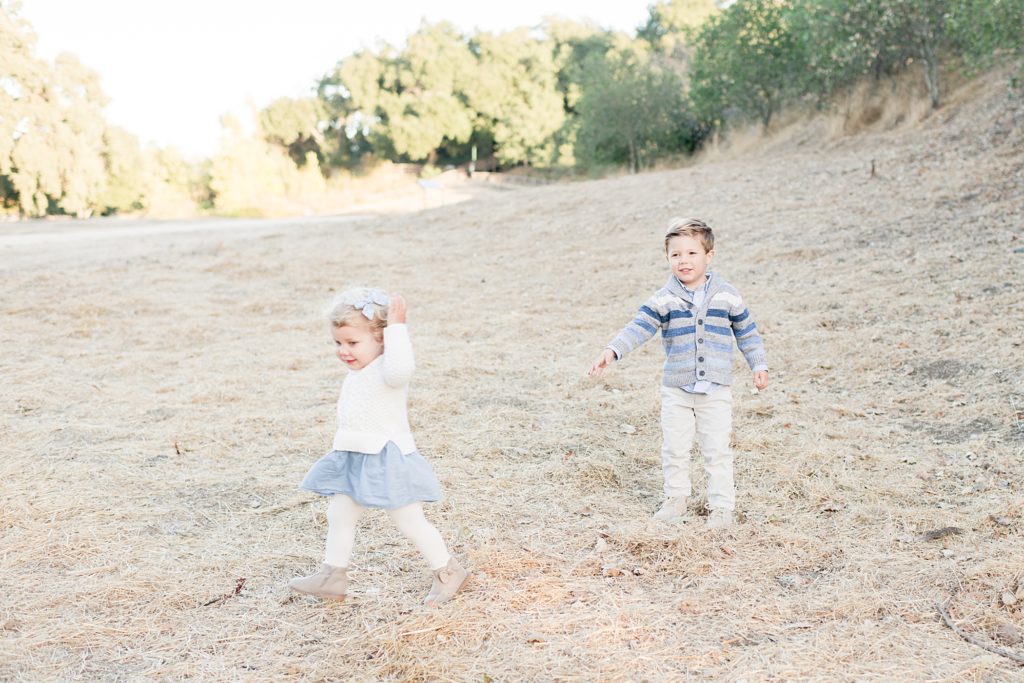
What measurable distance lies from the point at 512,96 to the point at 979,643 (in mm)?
42116

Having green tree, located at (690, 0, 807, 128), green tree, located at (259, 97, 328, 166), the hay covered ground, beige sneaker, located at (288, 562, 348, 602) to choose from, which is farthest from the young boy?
green tree, located at (259, 97, 328, 166)

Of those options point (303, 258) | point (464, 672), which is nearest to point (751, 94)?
point (303, 258)

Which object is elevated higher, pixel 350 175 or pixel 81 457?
pixel 350 175

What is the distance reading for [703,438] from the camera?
12.7ft

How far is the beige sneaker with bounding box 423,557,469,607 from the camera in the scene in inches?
122

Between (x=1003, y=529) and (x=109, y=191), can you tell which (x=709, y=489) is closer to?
(x=1003, y=529)

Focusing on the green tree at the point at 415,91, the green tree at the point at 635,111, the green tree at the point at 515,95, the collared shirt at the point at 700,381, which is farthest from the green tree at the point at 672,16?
the collared shirt at the point at 700,381

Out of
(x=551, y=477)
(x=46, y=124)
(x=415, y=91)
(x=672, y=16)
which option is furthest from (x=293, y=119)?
(x=551, y=477)

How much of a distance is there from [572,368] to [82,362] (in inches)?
166

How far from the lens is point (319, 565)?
11.5 ft

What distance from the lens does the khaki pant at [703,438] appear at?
12.5ft

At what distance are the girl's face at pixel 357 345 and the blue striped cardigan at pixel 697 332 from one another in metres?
1.17

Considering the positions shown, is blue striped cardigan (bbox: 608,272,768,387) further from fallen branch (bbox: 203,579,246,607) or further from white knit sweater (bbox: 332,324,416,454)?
fallen branch (bbox: 203,579,246,607)

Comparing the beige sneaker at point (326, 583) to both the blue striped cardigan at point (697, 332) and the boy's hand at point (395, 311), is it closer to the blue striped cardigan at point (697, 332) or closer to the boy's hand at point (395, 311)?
the boy's hand at point (395, 311)
